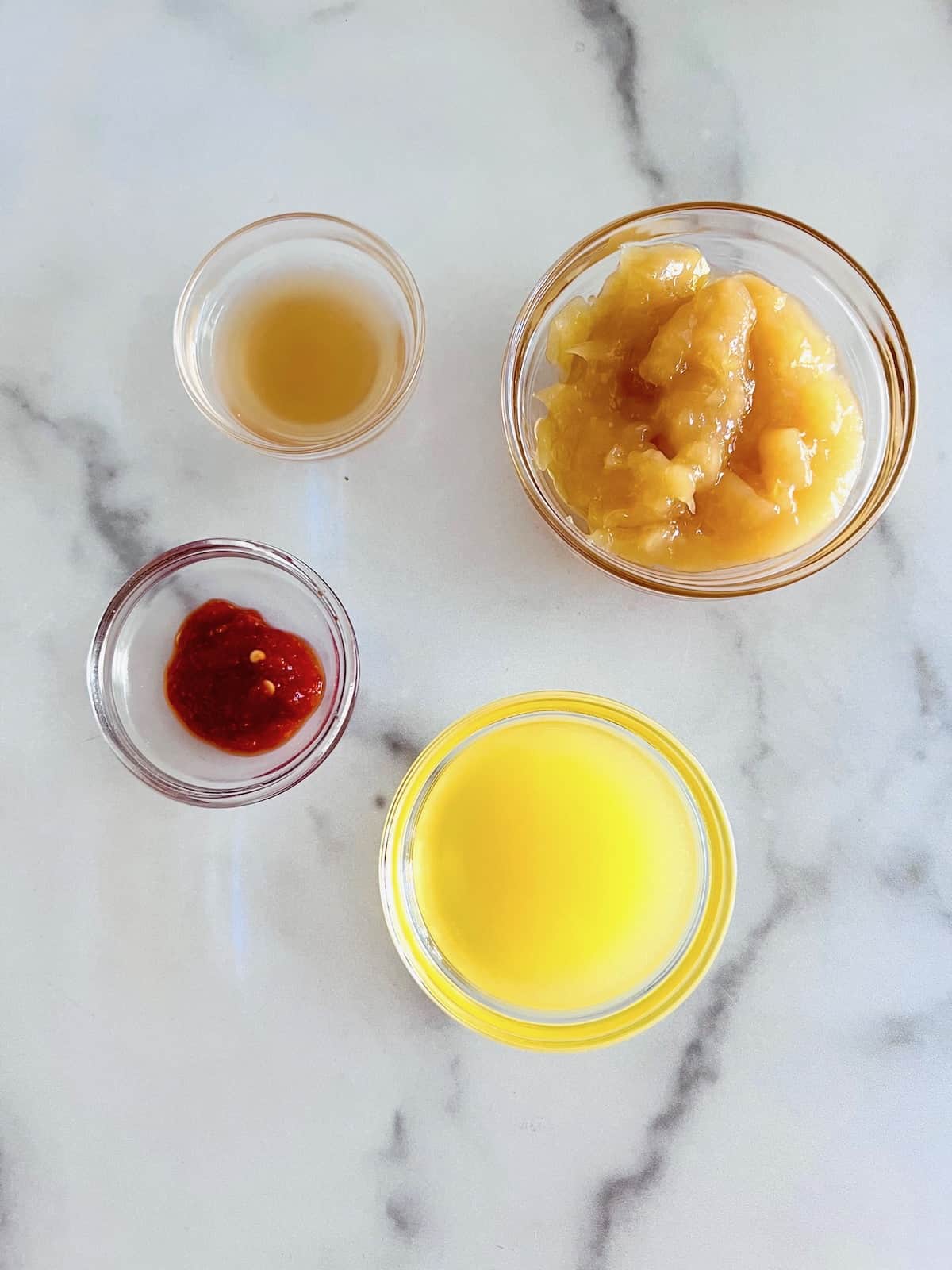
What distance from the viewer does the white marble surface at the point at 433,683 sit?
1729 millimetres

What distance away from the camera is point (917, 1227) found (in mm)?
1752

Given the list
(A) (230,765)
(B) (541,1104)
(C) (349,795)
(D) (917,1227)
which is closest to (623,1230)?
(B) (541,1104)

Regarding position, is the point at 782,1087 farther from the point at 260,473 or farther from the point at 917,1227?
the point at 260,473

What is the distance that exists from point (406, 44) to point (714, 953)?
1604 millimetres

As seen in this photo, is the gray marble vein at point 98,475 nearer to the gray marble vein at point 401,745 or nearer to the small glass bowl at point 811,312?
the gray marble vein at point 401,745

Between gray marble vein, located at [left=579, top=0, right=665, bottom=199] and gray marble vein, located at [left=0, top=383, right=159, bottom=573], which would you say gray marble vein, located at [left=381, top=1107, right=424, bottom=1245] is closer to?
gray marble vein, located at [left=0, top=383, right=159, bottom=573]

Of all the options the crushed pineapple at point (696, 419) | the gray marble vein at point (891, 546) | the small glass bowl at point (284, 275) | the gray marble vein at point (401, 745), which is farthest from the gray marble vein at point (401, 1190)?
the gray marble vein at point (891, 546)

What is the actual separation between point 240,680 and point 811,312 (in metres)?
1.11

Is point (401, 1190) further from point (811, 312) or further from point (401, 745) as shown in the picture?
point (811, 312)

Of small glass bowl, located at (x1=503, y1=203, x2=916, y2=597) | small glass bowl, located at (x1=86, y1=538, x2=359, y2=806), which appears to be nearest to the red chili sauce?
small glass bowl, located at (x1=86, y1=538, x2=359, y2=806)

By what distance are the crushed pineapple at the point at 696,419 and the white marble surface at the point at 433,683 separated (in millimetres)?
232

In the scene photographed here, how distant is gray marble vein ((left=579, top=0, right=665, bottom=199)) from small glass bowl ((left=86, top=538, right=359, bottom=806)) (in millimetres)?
909

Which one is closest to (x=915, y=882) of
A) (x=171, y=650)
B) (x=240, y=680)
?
(x=240, y=680)

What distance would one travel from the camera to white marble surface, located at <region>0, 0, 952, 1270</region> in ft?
5.67
